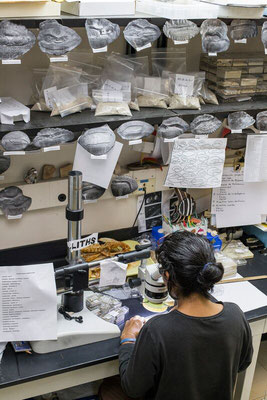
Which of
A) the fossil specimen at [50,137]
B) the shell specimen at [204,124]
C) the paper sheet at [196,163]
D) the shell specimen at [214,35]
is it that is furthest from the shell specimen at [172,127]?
the fossil specimen at [50,137]

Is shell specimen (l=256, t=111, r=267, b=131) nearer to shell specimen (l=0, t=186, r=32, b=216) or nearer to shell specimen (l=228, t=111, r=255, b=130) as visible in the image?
shell specimen (l=228, t=111, r=255, b=130)

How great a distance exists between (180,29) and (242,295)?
1.22 meters

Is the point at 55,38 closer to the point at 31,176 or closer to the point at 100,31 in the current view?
the point at 100,31

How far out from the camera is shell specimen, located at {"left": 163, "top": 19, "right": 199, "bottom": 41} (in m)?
1.97

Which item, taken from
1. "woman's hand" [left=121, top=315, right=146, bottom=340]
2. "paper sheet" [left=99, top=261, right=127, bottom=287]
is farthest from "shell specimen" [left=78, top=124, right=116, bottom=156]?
"woman's hand" [left=121, top=315, right=146, bottom=340]

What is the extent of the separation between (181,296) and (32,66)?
1152mm

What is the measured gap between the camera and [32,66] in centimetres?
214

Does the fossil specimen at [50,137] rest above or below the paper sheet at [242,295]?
above

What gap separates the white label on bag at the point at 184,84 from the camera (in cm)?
223

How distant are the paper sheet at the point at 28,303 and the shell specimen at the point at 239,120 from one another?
41.1 inches

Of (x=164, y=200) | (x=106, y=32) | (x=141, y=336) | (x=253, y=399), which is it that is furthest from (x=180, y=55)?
(x=253, y=399)

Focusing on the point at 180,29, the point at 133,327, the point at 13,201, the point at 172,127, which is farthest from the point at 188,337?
the point at 180,29

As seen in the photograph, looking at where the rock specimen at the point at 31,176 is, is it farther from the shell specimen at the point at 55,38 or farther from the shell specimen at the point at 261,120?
the shell specimen at the point at 261,120

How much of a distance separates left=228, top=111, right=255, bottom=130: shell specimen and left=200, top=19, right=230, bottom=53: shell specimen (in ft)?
1.13
